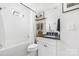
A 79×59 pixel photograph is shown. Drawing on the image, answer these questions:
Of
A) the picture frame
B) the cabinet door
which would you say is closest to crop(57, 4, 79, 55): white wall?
the picture frame

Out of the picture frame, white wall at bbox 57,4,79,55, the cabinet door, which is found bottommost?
the cabinet door

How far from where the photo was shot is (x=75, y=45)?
1.29 m

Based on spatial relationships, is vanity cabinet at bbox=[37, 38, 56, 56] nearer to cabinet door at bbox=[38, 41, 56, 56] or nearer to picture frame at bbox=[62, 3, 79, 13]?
cabinet door at bbox=[38, 41, 56, 56]

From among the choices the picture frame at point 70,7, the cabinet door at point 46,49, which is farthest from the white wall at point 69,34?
the cabinet door at point 46,49

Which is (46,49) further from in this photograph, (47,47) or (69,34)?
(69,34)

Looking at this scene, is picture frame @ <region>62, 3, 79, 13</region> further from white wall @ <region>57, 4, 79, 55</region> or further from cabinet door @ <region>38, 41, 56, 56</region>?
cabinet door @ <region>38, 41, 56, 56</region>

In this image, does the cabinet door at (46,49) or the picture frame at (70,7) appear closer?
the picture frame at (70,7)

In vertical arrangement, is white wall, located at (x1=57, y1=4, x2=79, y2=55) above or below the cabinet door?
above

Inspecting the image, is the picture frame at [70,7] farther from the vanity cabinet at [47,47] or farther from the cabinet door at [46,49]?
the cabinet door at [46,49]

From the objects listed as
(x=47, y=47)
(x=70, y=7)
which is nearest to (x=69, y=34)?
(x=70, y=7)

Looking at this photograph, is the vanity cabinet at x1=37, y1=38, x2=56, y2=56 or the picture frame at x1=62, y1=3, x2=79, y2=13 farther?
the vanity cabinet at x1=37, y1=38, x2=56, y2=56

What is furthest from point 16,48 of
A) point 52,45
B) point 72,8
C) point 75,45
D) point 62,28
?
point 72,8

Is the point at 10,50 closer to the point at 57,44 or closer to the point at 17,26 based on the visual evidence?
the point at 17,26

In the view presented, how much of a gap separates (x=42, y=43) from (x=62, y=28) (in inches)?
30.6
